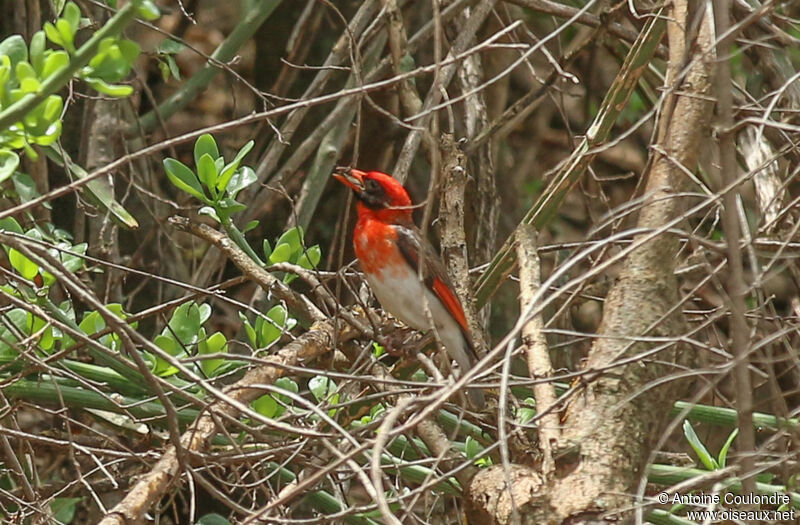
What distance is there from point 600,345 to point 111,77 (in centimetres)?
123

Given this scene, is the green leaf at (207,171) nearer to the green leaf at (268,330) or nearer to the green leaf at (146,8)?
the green leaf at (268,330)

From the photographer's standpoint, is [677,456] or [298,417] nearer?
[298,417]

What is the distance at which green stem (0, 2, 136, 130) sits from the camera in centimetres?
157

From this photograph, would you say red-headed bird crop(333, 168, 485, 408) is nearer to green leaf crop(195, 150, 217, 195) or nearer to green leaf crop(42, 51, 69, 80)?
green leaf crop(195, 150, 217, 195)

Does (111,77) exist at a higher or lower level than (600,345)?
higher

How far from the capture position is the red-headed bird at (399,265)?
3.61 m

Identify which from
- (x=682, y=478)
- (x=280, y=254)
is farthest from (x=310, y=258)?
(x=682, y=478)

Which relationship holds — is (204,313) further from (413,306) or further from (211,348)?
(413,306)

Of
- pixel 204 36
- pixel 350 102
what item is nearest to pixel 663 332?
pixel 350 102

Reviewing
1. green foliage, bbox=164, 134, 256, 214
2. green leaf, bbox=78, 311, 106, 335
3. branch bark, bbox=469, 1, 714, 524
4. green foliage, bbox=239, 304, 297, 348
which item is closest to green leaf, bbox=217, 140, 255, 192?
green foliage, bbox=164, 134, 256, 214

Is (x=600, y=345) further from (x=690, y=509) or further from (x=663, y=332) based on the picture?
(x=690, y=509)

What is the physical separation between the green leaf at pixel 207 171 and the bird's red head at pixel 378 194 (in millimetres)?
892

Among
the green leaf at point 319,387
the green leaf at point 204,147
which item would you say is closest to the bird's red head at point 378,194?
the green leaf at point 204,147

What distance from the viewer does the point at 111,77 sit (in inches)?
69.2
